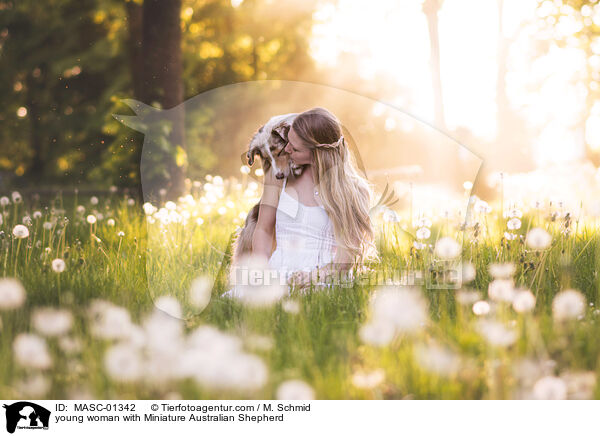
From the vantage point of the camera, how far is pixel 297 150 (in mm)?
3201

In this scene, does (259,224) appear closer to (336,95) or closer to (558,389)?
(336,95)

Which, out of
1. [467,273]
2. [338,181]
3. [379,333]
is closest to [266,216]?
[338,181]

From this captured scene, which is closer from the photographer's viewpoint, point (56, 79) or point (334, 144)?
point (334, 144)

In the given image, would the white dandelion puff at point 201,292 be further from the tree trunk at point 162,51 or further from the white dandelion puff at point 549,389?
the tree trunk at point 162,51

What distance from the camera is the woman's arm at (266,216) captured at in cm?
328

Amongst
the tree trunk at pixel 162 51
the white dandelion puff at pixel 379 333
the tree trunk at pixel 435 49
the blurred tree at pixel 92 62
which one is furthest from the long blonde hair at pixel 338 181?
the blurred tree at pixel 92 62

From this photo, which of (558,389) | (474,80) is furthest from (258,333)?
(474,80)

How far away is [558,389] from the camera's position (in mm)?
1685

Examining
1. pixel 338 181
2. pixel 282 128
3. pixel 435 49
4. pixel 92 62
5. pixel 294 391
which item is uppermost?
pixel 92 62

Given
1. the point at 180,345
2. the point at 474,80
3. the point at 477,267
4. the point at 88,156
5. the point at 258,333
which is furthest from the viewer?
the point at 88,156

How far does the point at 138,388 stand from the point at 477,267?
209 centimetres

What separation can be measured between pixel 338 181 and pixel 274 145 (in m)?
0.43

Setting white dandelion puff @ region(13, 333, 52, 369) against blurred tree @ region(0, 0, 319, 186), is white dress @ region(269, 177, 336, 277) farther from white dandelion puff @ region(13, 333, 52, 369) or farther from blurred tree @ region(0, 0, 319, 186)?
blurred tree @ region(0, 0, 319, 186)
